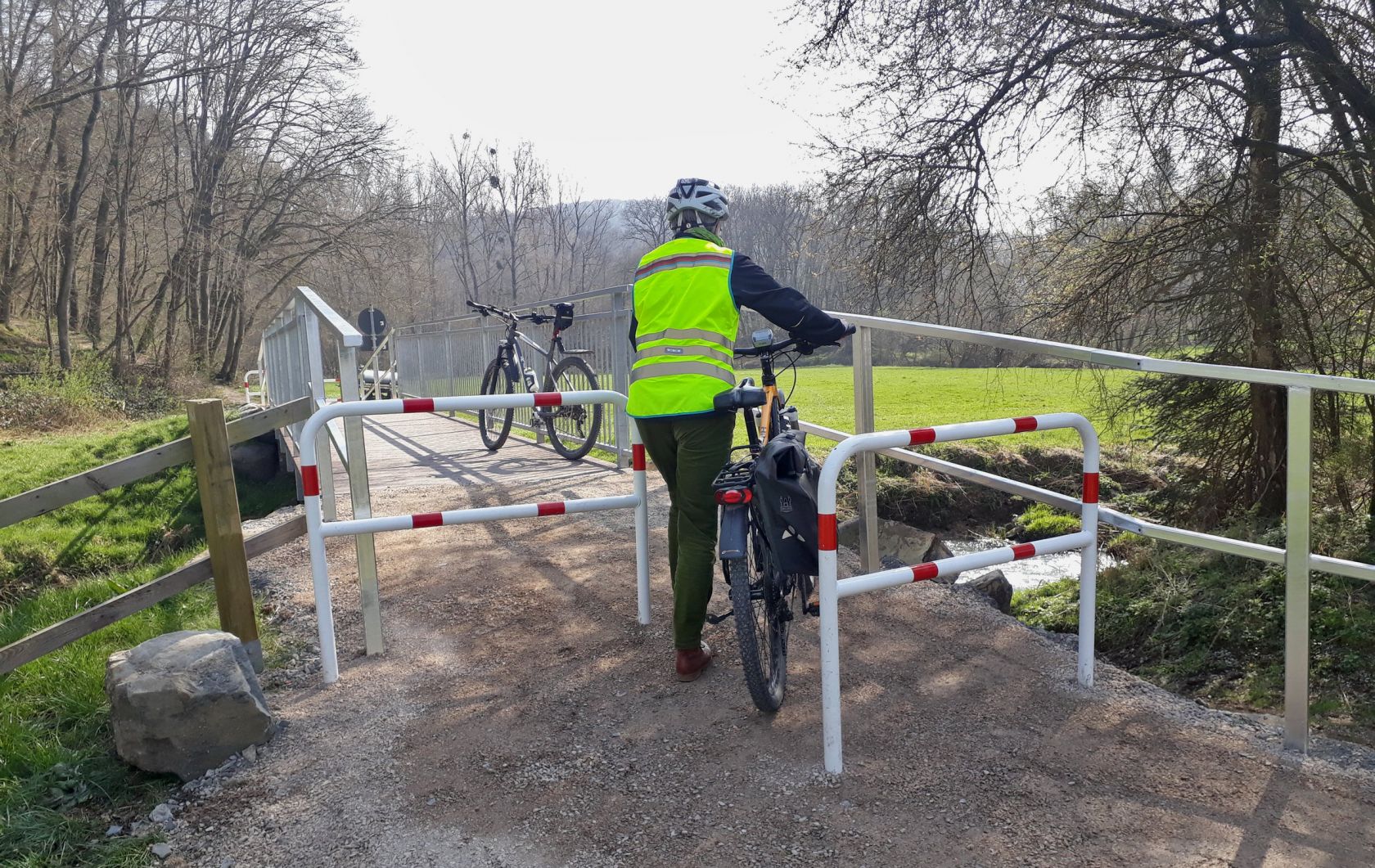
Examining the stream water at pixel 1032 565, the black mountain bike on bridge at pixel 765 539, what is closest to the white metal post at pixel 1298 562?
the black mountain bike on bridge at pixel 765 539

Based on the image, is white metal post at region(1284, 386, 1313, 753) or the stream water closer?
white metal post at region(1284, 386, 1313, 753)

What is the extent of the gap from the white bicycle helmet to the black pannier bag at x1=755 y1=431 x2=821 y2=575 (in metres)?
0.99

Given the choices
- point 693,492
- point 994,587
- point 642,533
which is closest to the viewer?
point 693,492

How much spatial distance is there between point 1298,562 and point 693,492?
2.02 metres

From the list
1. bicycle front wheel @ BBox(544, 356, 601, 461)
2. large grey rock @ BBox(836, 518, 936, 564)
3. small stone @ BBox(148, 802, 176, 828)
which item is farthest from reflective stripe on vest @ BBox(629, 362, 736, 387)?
bicycle front wheel @ BBox(544, 356, 601, 461)

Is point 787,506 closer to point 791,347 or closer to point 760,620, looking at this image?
point 760,620

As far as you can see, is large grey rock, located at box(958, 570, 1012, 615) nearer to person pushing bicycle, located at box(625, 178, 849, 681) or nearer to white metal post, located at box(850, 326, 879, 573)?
white metal post, located at box(850, 326, 879, 573)

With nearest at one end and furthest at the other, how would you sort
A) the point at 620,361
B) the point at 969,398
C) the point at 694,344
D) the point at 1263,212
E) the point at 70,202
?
the point at 694,344 → the point at 1263,212 → the point at 620,361 → the point at 969,398 → the point at 70,202

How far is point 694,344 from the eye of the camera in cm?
359

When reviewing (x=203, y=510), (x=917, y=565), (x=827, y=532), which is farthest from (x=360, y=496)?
(x=917, y=565)

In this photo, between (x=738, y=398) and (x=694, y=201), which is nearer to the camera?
(x=738, y=398)

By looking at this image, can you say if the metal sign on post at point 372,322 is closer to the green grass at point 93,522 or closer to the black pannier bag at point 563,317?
the green grass at point 93,522

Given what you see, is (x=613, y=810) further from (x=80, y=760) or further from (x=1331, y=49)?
(x=1331, y=49)

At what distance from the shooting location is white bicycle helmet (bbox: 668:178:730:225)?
12.3 ft
